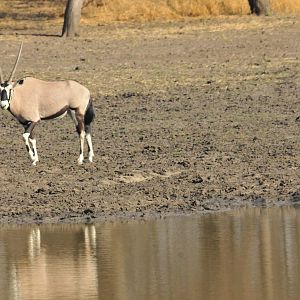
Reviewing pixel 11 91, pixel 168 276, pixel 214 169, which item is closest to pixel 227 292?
pixel 168 276

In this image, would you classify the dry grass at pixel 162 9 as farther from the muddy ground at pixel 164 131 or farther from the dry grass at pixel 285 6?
the muddy ground at pixel 164 131

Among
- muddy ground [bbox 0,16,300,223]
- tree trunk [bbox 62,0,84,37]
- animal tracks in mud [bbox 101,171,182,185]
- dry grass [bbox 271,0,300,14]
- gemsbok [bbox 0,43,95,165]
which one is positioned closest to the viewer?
muddy ground [bbox 0,16,300,223]

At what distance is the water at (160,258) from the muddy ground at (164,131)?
60 centimetres

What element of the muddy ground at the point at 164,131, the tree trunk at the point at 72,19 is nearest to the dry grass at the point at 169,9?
the tree trunk at the point at 72,19

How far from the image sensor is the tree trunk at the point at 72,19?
29.7 m

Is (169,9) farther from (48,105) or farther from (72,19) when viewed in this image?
(48,105)

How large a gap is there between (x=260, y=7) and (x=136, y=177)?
64.6 feet

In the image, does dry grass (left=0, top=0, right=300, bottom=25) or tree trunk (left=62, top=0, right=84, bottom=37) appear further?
dry grass (left=0, top=0, right=300, bottom=25)

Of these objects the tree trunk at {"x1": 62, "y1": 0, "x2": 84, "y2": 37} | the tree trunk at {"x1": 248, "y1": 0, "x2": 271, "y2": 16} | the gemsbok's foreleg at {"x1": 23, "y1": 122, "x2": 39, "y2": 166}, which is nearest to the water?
the gemsbok's foreleg at {"x1": 23, "y1": 122, "x2": 39, "y2": 166}

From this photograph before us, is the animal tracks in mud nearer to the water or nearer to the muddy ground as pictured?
the muddy ground

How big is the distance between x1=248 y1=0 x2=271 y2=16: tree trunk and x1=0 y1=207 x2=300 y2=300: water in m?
20.6

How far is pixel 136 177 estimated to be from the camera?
13.9 meters

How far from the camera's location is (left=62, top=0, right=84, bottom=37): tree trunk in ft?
97.3

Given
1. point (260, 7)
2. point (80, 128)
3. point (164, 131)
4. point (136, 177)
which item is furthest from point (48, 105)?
point (260, 7)
